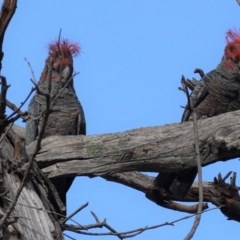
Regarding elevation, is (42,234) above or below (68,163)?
below

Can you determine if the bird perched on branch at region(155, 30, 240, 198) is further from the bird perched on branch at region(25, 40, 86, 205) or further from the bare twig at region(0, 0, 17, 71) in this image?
the bare twig at region(0, 0, 17, 71)

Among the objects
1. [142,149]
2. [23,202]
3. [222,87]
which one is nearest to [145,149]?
[142,149]

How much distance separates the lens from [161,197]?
590 cm

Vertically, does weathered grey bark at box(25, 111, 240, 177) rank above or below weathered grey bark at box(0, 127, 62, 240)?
above

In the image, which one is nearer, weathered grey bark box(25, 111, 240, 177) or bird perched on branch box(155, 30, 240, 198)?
weathered grey bark box(25, 111, 240, 177)

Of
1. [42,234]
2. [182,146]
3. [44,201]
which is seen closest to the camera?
[42,234]

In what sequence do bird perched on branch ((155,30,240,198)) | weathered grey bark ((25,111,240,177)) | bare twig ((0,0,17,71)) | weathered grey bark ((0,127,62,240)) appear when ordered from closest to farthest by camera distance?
1. bare twig ((0,0,17,71))
2. weathered grey bark ((0,127,62,240))
3. weathered grey bark ((25,111,240,177))
4. bird perched on branch ((155,30,240,198))

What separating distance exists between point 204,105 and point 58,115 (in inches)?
56.7

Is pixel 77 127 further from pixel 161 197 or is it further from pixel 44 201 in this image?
pixel 44 201

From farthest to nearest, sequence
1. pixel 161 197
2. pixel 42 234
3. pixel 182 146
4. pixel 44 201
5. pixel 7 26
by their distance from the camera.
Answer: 1. pixel 161 197
2. pixel 182 146
3. pixel 44 201
4. pixel 42 234
5. pixel 7 26

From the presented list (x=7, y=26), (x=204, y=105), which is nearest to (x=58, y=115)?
(x=204, y=105)

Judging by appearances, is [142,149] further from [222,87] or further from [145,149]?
[222,87]

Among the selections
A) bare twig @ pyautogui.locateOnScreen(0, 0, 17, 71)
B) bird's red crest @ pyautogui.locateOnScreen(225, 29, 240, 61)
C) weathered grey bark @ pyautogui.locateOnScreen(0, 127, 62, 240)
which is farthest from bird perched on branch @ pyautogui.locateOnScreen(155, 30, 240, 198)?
bare twig @ pyautogui.locateOnScreen(0, 0, 17, 71)

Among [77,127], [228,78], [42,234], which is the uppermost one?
[228,78]
